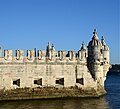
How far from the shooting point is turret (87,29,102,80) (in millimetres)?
29531

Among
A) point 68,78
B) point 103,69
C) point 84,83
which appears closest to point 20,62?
point 68,78

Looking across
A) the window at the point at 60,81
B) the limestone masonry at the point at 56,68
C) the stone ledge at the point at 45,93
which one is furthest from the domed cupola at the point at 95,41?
the window at the point at 60,81

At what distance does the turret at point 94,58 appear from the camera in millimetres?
29531

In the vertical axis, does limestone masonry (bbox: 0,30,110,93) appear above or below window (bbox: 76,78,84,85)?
above

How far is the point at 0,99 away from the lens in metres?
25.2

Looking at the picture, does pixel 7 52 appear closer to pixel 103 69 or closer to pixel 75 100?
pixel 75 100

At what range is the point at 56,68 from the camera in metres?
28.1

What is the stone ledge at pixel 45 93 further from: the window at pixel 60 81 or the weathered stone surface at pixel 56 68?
the window at pixel 60 81

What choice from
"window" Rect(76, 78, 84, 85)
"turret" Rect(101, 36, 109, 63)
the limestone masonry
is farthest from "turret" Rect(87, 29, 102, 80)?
"turret" Rect(101, 36, 109, 63)

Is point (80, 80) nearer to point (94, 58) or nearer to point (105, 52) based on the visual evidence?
point (94, 58)

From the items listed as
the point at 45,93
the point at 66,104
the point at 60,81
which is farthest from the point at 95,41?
the point at 66,104

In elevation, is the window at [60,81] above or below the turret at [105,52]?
below

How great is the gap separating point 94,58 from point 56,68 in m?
4.60

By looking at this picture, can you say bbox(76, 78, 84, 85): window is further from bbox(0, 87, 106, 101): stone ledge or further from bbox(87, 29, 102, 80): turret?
bbox(87, 29, 102, 80): turret
